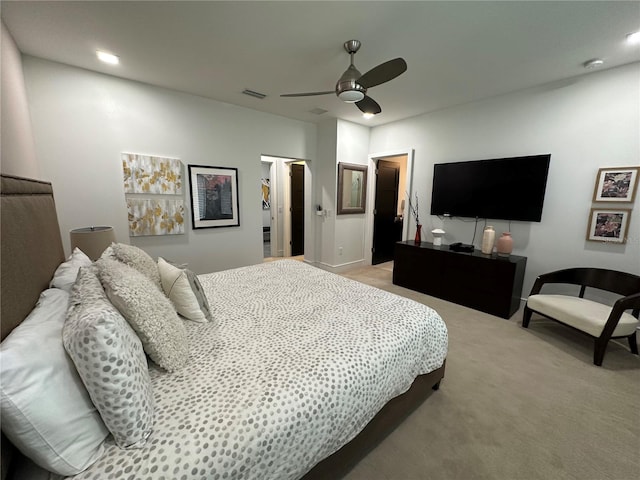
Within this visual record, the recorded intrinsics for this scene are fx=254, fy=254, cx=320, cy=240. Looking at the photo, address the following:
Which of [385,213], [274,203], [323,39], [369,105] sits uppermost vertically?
[323,39]

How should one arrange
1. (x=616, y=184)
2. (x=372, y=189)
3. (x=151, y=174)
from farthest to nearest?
(x=372, y=189) < (x=151, y=174) < (x=616, y=184)

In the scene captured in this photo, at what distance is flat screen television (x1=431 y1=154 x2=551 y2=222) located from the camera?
3035 mm

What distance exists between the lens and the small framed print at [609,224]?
2602 mm

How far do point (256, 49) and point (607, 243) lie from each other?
13.4ft

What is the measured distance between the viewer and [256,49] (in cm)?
231

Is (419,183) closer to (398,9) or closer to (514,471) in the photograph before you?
(398,9)

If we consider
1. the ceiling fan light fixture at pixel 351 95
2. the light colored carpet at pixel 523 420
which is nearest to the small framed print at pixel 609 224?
the light colored carpet at pixel 523 420

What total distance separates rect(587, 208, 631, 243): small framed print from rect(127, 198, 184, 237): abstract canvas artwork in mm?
4877

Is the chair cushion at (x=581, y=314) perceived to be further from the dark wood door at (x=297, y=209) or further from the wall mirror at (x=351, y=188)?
the dark wood door at (x=297, y=209)

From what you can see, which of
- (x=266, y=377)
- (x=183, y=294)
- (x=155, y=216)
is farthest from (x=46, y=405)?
(x=155, y=216)

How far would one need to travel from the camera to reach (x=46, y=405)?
0.68 meters

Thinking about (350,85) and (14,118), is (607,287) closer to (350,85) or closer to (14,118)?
(350,85)

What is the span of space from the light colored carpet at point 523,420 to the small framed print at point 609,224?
3.48 ft

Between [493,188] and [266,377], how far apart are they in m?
3.59
